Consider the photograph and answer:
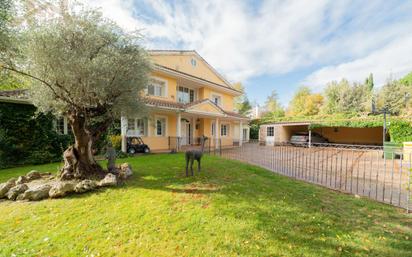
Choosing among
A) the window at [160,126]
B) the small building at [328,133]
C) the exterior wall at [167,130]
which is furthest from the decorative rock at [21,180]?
the small building at [328,133]

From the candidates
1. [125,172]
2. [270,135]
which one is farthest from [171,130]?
[270,135]

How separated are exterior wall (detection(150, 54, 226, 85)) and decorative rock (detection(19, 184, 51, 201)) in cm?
1046

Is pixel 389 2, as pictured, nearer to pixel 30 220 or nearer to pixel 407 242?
pixel 407 242

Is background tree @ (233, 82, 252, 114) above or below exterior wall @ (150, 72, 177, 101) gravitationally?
above

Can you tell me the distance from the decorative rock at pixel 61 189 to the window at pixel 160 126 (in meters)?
8.96

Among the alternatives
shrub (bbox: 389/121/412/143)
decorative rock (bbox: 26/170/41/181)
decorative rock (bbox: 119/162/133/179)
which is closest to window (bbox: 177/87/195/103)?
decorative rock (bbox: 119/162/133/179)

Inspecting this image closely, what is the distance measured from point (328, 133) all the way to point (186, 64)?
21.9 meters

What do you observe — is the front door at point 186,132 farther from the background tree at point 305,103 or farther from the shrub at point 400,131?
the background tree at point 305,103

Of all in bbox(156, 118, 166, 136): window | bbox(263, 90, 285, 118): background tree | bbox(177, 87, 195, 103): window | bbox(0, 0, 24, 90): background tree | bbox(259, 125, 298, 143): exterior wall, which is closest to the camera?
bbox(0, 0, 24, 90): background tree

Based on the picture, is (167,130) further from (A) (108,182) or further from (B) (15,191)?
(B) (15,191)

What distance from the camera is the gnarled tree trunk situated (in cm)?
551

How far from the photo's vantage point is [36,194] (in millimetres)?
4492

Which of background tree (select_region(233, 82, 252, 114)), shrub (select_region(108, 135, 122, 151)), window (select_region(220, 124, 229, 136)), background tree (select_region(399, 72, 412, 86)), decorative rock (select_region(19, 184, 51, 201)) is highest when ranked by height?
background tree (select_region(399, 72, 412, 86))

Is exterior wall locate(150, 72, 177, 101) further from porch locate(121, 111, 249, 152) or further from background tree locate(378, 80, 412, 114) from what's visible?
background tree locate(378, 80, 412, 114)
